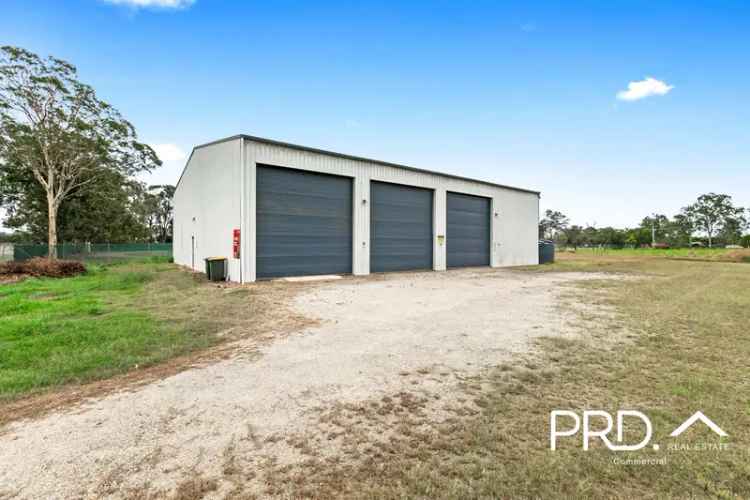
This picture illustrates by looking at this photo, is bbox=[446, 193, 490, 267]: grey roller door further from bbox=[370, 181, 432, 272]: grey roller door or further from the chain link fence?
the chain link fence

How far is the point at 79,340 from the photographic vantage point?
5188 millimetres

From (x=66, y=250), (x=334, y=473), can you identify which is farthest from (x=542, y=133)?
(x=66, y=250)

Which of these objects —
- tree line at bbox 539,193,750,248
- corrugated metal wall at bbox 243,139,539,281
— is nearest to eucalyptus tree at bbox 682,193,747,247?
tree line at bbox 539,193,750,248

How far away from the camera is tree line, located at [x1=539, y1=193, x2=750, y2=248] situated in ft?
202

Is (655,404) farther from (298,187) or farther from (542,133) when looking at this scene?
(542,133)

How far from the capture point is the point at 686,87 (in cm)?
1538

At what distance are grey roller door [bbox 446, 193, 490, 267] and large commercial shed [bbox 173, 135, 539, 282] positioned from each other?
62 millimetres

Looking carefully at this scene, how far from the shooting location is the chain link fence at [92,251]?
24016mm

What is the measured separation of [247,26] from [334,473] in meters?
16.9

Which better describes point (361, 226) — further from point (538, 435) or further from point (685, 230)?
point (685, 230)

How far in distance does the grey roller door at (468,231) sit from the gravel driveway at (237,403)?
1333 centimetres

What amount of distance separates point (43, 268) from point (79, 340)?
13745mm

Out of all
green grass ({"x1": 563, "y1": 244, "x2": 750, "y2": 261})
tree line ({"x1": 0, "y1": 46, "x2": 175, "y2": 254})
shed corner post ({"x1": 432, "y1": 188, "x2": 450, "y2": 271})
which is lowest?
green grass ({"x1": 563, "y1": 244, "x2": 750, "y2": 261})

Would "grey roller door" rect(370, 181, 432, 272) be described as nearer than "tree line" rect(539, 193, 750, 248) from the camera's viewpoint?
Yes
